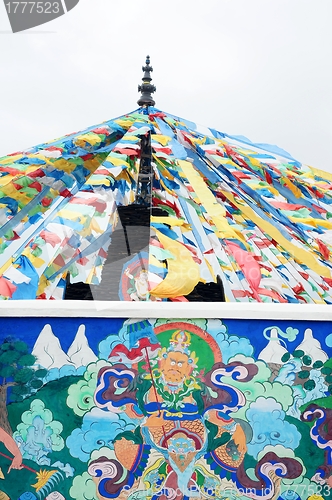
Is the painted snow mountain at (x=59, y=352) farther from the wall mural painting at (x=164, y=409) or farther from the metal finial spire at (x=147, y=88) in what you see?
the metal finial spire at (x=147, y=88)

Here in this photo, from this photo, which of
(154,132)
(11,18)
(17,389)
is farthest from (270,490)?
(11,18)

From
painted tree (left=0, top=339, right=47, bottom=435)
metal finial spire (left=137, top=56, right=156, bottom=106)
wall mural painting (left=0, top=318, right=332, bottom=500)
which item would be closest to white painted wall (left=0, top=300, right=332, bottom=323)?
wall mural painting (left=0, top=318, right=332, bottom=500)

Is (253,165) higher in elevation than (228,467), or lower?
higher

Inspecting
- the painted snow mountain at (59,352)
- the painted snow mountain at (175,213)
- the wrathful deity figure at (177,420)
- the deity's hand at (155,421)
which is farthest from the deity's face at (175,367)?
the painted snow mountain at (175,213)

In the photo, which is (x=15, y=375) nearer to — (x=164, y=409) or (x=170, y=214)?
(x=164, y=409)

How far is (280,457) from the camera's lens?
6.82ft

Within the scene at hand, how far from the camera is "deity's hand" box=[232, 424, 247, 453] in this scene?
207 cm

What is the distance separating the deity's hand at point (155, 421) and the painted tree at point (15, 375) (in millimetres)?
488

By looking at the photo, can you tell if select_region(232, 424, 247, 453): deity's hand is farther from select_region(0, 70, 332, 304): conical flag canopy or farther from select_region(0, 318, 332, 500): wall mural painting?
select_region(0, 70, 332, 304): conical flag canopy

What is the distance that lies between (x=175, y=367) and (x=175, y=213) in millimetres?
1530

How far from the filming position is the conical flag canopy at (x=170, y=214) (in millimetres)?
2684

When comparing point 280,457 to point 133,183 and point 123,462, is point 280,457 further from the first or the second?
point 133,183

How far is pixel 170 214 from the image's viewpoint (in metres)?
3.37

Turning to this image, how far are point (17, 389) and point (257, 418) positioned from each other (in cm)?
104
